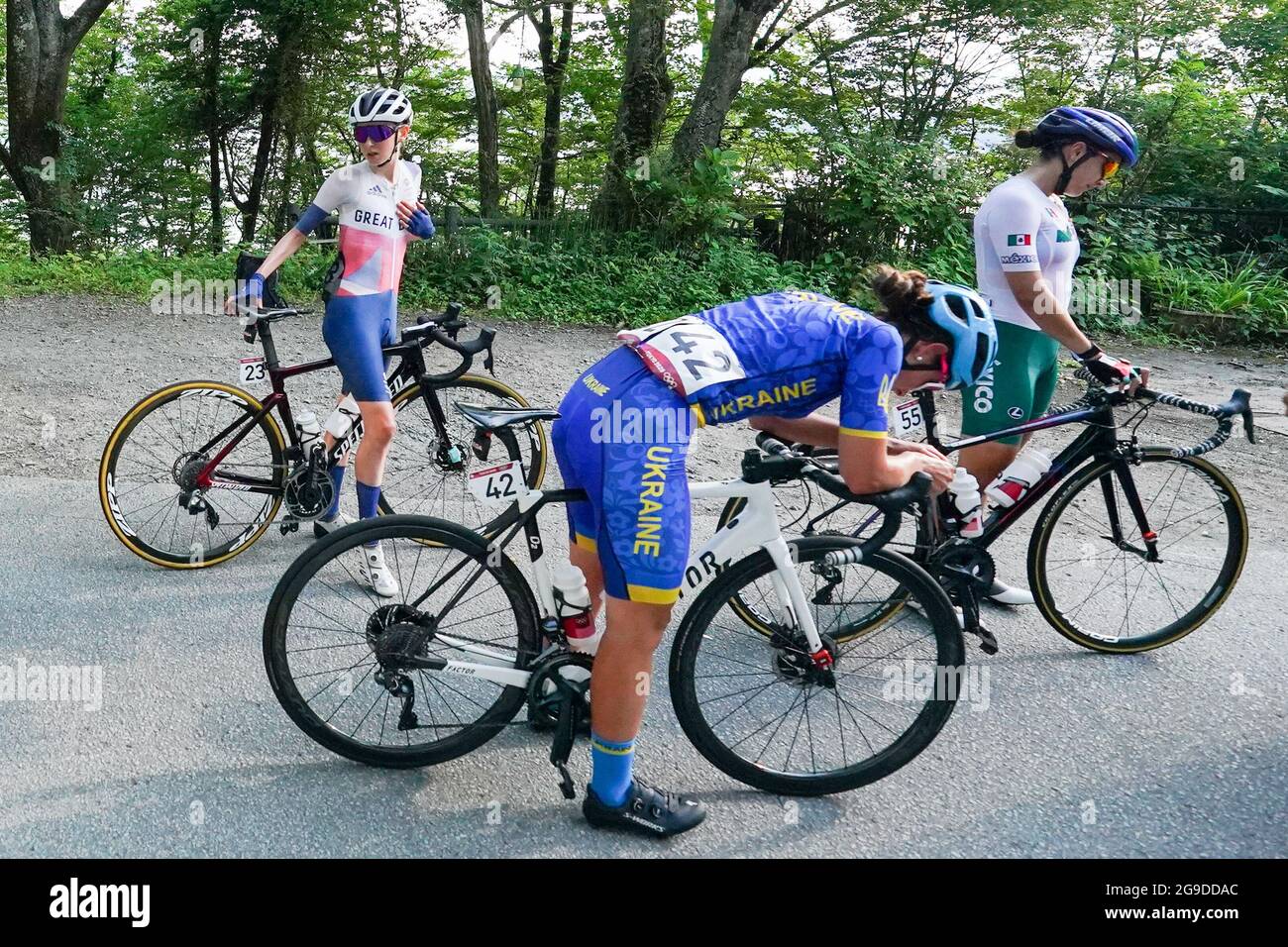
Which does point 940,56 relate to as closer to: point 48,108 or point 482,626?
point 48,108

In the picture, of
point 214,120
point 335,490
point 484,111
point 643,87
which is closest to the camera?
point 335,490

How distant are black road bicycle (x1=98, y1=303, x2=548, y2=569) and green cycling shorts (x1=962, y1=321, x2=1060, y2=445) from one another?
200cm

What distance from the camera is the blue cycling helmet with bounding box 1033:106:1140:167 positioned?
443 cm

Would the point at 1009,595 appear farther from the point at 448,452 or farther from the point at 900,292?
the point at 448,452

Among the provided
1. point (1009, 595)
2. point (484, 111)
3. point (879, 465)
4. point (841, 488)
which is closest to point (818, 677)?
point (841, 488)

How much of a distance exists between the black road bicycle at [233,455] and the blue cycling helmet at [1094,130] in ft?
8.56

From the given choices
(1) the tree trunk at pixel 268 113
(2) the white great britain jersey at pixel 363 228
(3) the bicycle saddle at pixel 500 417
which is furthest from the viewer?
(1) the tree trunk at pixel 268 113

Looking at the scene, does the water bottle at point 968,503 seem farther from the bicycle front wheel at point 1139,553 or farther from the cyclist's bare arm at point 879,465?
the cyclist's bare arm at point 879,465

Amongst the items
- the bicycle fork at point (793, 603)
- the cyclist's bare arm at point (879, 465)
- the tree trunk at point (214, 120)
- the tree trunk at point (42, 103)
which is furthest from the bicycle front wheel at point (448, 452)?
the tree trunk at point (214, 120)

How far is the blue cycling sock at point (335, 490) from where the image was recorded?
17.1ft

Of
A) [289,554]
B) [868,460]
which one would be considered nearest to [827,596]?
[868,460]

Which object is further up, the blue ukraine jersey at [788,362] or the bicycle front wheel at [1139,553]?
the blue ukraine jersey at [788,362]

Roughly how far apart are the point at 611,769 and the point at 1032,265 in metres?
2.79

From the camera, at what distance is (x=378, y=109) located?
16.2 ft
